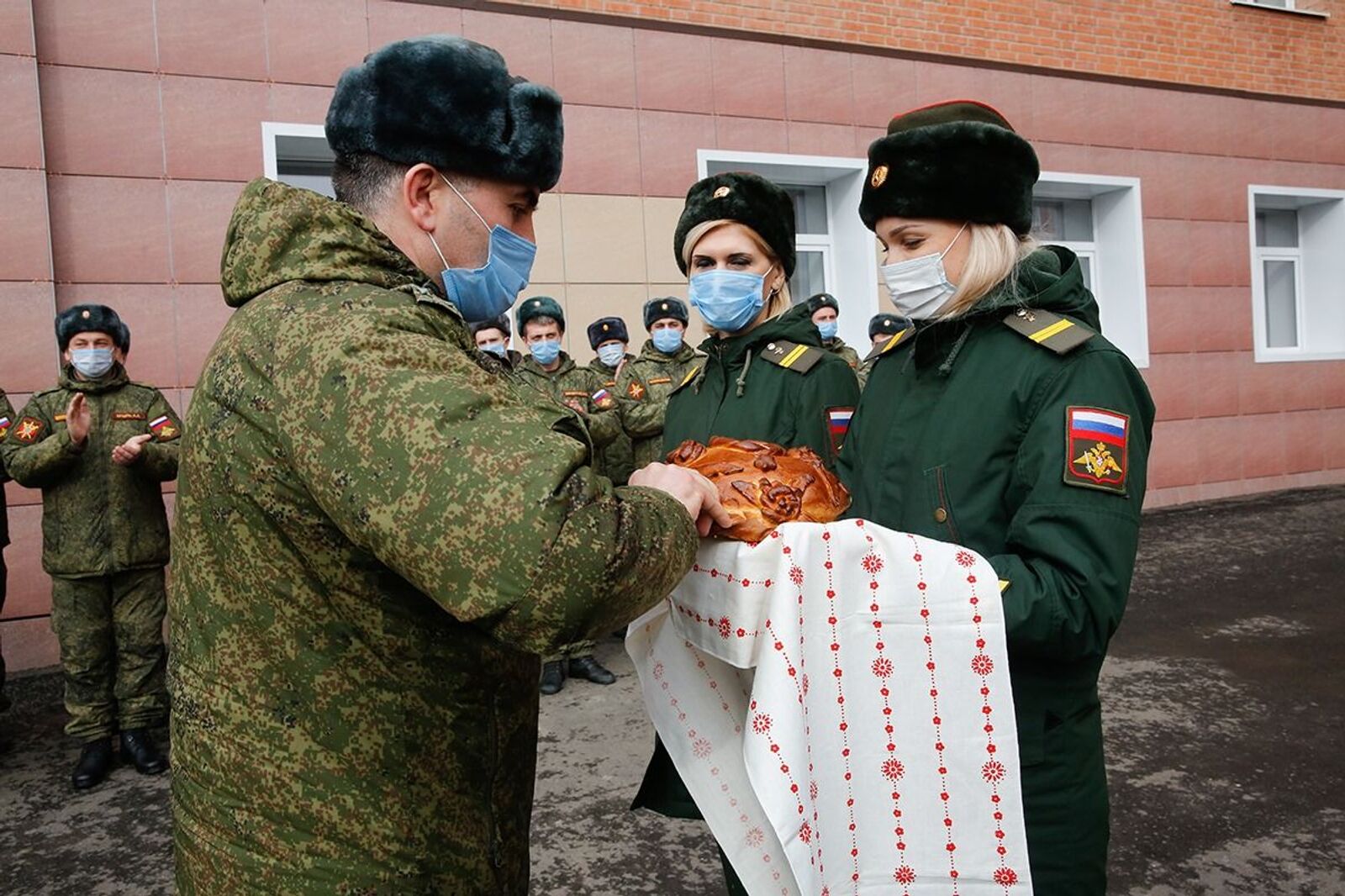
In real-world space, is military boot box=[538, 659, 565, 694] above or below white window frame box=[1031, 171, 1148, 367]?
below

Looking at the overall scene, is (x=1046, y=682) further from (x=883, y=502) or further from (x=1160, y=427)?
(x=1160, y=427)

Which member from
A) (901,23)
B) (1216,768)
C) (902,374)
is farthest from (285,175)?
(1216,768)

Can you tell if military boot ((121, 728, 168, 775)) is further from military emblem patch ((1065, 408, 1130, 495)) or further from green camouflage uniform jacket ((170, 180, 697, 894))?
military emblem patch ((1065, 408, 1130, 495))

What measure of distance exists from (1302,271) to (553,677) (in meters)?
11.4

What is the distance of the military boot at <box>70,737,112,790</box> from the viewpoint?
4328 mm

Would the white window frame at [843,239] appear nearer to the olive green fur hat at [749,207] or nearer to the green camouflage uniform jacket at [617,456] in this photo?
the green camouflage uniform jacket at [617,456]

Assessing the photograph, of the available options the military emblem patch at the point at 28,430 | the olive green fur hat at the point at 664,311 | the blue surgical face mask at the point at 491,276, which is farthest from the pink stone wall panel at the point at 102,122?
the blue surgical face mask at the point at 491,276

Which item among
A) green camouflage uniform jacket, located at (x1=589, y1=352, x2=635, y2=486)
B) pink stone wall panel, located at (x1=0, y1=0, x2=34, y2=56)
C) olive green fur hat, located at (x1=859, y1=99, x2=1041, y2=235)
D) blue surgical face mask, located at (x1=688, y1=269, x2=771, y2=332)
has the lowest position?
green camouflage uniform jacket, located at (x1=589, y1=352, x2=635, y2=486)

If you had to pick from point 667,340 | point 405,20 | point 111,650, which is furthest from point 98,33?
point 667,340

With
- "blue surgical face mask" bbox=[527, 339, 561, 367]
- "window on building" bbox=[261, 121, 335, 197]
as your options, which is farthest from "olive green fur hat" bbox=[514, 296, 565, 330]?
"window on building" bbox=[261, 121, 335, 197]

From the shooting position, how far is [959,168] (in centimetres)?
185

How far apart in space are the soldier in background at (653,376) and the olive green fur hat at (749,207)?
10.7 ft

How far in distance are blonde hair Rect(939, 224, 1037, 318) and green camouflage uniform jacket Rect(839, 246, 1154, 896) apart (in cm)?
3

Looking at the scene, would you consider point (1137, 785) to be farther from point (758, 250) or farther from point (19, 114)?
point (19, 114)
